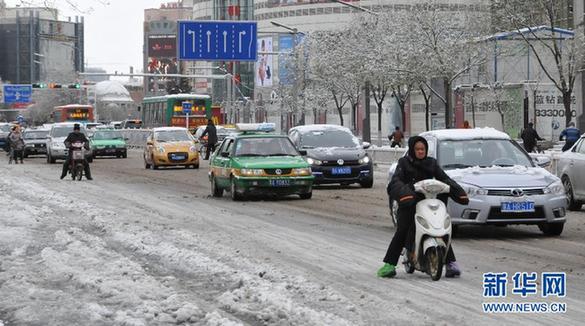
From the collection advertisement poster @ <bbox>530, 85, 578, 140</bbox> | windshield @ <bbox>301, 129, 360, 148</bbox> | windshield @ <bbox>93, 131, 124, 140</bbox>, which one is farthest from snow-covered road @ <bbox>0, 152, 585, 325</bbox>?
windshield @ <bbox>93, 131, 124, 140</bbox>

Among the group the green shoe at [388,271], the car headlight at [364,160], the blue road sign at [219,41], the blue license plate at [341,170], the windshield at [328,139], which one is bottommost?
the green shoe at [388,271]

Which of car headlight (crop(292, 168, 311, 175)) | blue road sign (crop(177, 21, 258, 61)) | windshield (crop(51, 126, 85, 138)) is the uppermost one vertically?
blue road sign (crop(177, 21, 258, 61))

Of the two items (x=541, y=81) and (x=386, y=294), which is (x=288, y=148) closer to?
(x=386, y=294)

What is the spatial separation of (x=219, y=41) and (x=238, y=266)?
139 feet

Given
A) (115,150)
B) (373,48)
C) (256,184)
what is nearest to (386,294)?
(256,184)

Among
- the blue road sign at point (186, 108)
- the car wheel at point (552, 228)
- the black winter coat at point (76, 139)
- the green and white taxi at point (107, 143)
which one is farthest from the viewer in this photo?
the blue road sign at point (186, 108)

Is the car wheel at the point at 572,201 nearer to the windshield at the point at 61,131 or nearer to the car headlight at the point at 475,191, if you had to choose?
the car headlight at the point at 475,191

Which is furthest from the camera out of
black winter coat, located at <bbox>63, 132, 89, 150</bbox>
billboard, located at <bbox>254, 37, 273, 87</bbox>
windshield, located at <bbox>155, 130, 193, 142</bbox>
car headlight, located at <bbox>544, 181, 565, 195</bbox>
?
billboard, located at <bbox>254, 37, 273, 87</bbox>

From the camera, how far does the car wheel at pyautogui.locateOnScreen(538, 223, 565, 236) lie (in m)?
16.6

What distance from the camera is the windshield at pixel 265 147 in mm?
26016

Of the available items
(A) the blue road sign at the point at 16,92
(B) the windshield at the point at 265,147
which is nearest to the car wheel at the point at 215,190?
(B) the windshield at the point at 265,147

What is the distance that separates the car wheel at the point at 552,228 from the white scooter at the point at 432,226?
17.7 feet

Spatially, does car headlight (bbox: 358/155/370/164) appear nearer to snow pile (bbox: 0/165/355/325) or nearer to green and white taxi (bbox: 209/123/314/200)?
green and white taxi (bbox: 209/123/314/200)

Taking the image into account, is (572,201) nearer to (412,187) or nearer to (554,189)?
(554,189)
